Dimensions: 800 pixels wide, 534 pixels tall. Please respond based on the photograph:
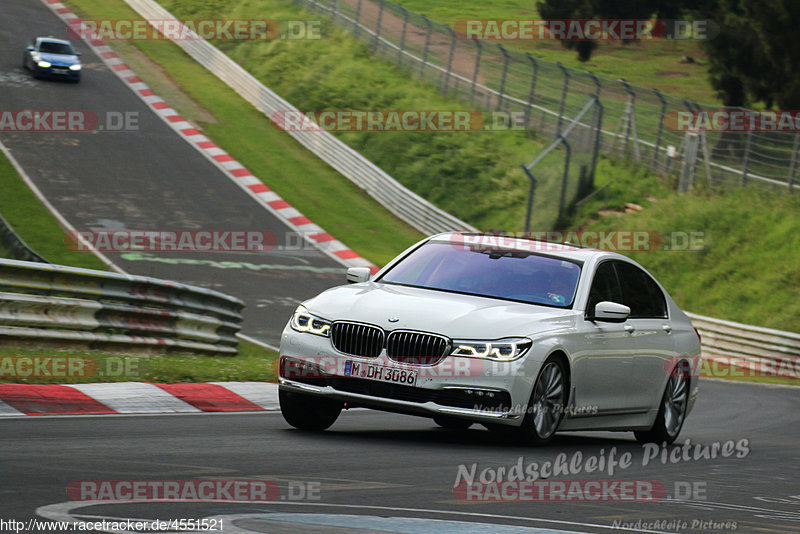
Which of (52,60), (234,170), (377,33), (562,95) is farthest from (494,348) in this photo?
(377,33)

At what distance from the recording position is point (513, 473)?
7.71m

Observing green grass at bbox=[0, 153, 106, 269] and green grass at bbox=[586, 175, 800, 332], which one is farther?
green grass at bbox=[586, 175, 800, 332]

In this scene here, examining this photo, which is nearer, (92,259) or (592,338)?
(592,338)

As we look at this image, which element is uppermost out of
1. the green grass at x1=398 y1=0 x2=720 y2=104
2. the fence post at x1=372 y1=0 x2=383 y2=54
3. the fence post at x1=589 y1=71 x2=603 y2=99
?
the fence post at x1=589 y1=71 x2=603 y2=99

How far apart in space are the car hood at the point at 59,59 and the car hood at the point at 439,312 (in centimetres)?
2898

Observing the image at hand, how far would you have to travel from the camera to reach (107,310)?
43.0 feet

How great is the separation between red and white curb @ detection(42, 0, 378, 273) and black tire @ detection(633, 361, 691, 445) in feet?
47.4

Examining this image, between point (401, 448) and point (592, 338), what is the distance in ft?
5.97

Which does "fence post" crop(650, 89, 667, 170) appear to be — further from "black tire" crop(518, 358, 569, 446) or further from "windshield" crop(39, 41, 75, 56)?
"black tire" crop(518, 358, 569, 446)

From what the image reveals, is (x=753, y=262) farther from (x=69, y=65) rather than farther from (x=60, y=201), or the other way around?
(x=69, y=65)

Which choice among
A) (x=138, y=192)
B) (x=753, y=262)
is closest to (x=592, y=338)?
(x=753, y=262)

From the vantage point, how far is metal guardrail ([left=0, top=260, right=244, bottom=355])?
478 inches

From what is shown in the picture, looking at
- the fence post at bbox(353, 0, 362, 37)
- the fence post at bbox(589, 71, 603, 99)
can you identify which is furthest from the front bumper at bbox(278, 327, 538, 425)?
the fence post at bbox(353, 0, 362, 37)

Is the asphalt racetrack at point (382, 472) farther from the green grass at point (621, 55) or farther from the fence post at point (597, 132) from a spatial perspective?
the green grass at point (621, 55)
